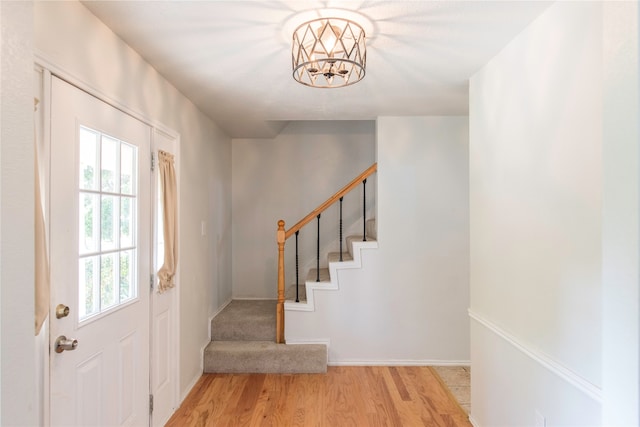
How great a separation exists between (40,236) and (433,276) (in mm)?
3113

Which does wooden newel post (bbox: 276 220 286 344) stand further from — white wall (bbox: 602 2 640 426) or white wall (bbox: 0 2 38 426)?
white wall (bbox: 602 2 640 426)

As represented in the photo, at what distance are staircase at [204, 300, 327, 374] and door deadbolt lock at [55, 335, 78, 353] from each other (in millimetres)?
1961

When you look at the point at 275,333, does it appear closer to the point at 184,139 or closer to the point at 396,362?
the point at 396,362

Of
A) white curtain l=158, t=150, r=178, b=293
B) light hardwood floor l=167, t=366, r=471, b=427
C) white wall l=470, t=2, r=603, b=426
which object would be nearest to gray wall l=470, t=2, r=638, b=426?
white wall l=470, t=2, r=603, b=426

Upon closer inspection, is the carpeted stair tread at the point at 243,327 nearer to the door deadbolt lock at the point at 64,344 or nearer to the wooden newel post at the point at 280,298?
the wooden newel post at the point at 280,298

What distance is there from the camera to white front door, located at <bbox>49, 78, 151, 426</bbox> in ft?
4.82

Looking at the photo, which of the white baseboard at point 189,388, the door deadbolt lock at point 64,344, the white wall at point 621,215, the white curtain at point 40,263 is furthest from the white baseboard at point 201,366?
the white wall at point 621,215

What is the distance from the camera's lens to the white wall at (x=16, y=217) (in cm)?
72

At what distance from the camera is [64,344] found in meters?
1.45

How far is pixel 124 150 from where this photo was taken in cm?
197

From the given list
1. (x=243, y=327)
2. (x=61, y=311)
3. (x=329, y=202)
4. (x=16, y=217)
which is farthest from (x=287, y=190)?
(x=16, y=217)

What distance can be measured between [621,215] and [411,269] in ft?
9.21

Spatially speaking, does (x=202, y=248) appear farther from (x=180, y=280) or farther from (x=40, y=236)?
(x=40, y=236)

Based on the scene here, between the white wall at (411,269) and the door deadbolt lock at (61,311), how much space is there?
2.23 m
